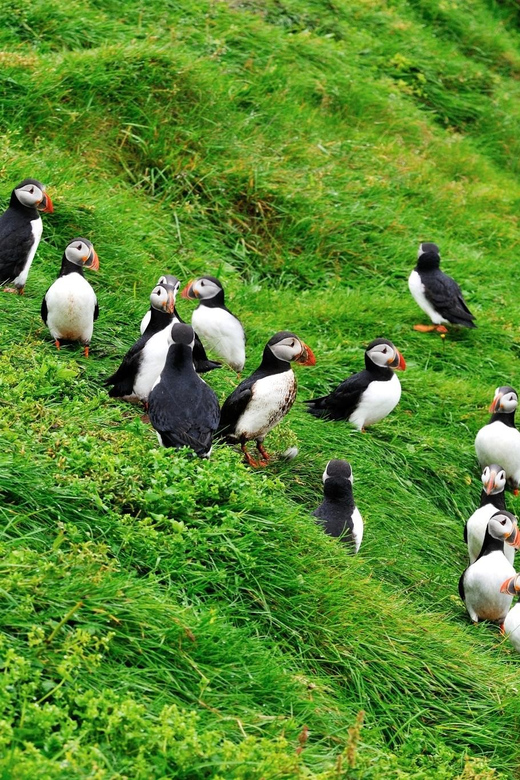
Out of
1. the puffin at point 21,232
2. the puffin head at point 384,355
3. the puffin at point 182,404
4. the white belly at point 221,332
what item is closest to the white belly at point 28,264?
the puffin at point 21,232

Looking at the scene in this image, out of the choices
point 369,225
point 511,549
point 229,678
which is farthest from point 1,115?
point 229,678

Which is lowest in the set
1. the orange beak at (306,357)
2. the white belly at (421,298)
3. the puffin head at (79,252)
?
the white belly at (421,298)

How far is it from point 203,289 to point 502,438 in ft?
7.04

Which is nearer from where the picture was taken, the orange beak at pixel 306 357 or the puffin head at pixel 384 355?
the orange beak at pixel 306 357

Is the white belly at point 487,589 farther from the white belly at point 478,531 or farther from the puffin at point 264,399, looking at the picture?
the puffin at point 264,399

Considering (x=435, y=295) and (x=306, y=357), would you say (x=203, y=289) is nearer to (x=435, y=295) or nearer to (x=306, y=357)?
(x=306, y=357)

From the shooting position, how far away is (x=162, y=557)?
4195 mm

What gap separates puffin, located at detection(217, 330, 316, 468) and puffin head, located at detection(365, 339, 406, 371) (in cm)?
85

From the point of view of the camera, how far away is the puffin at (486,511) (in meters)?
6.02

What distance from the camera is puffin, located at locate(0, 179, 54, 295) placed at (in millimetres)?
6492

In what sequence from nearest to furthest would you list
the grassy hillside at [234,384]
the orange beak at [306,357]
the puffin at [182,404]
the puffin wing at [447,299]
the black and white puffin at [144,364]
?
the grassy hillside at [234,384], the puffin at [182,404], the black and white puffin at [144,364], the orange beak at [306,357], the puffin wing at [447,299]

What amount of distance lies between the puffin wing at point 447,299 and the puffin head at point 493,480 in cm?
234

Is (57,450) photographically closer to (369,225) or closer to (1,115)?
(1,115)

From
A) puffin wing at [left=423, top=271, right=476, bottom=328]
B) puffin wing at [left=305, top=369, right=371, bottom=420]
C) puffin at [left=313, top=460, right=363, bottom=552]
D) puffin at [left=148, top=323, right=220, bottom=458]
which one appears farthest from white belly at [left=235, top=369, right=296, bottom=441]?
puffin wing at [left=423, top=271, right=476, bottom=328]
